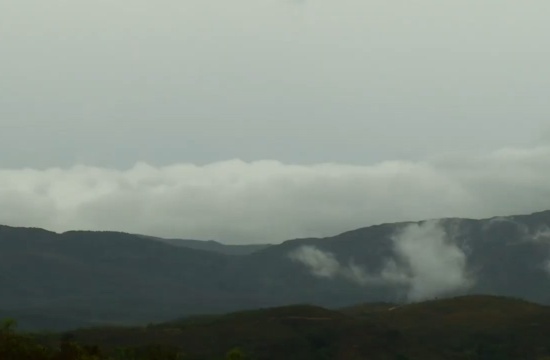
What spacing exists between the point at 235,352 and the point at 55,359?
24.6 m

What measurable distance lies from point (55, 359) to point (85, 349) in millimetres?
10241

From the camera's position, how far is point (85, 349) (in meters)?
148

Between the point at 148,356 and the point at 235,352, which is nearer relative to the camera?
the point at 235,352

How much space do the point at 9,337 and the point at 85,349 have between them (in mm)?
11136

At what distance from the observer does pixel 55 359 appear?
452 ft

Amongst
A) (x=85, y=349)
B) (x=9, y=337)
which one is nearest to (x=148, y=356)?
(x=85, y=349)

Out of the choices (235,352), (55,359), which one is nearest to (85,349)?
(55,359)

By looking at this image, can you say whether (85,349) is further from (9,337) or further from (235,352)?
(235,352)

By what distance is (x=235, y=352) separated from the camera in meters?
143

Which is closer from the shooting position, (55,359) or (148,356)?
(55,359)

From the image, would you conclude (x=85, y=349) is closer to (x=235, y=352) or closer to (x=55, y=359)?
(x=55, y=359)

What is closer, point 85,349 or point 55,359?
point 55,359

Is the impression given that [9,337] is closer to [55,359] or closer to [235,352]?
[55,359]

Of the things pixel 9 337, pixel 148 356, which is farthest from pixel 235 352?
pixel 9 337
